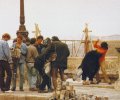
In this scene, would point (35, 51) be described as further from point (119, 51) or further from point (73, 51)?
point (73, 51)

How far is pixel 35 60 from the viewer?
20172 mm

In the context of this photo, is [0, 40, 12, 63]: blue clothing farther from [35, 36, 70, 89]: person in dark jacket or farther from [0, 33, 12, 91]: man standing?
[35, 36, 70, 89]: person in dark jacket

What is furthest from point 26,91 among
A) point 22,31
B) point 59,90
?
point 22,31

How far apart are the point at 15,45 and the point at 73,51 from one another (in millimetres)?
16045

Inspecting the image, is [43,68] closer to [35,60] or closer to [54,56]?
[35,60]

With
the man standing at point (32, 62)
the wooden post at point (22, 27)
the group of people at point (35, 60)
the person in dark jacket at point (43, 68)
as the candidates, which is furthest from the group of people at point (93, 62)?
the wooden post at point (22, 27)

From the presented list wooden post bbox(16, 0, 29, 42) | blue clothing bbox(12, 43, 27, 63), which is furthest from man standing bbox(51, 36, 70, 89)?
wooden post bbox(16, 0, 29, 42)

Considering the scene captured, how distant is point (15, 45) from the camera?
20906 mm

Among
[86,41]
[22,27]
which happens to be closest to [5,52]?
[22,27]

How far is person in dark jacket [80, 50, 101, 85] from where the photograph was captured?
2202 cm

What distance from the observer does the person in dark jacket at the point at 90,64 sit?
22016mm

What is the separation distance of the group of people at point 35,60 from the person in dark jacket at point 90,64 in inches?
40.6

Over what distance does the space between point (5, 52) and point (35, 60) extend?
92cm

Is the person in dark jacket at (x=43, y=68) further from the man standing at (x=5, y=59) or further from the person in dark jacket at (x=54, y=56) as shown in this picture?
the man standing at (x=5, y=59)
